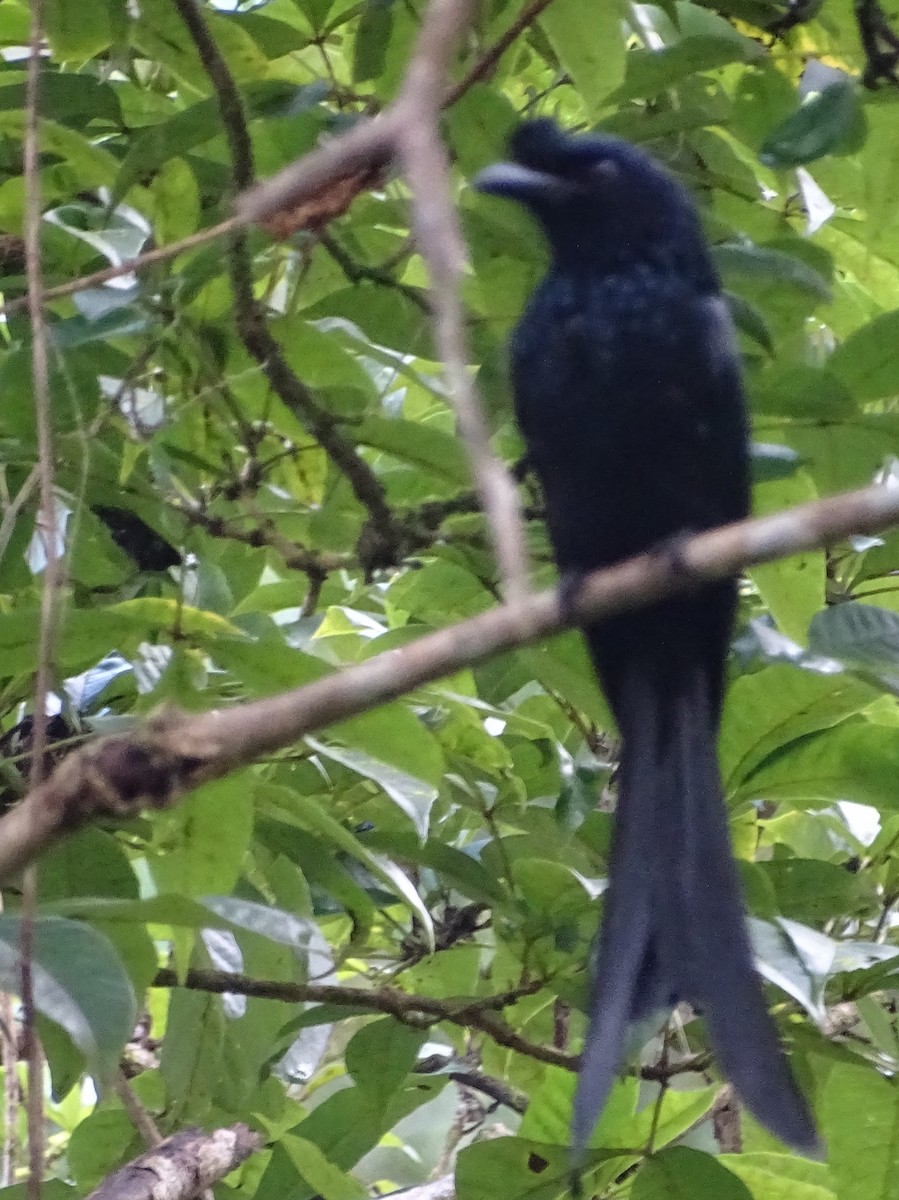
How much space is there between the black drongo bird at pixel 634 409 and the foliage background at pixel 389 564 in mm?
53

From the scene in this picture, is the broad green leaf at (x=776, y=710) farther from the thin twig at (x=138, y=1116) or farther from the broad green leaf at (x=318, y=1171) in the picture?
the thin twig at (x=138, y=1116)

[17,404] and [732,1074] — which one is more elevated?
[17,404]

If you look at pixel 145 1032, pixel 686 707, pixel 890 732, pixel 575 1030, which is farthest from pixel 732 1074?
pixel 145 1032

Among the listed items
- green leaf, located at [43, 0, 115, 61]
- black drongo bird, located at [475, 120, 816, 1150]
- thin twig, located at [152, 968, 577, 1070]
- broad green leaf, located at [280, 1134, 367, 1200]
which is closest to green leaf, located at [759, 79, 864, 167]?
black drongo bird, located at [475, 120, 816, 1150]

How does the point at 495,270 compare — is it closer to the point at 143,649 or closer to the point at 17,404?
the point at 17,404

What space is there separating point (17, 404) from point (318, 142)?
0.37m

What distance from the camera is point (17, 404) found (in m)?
1.36

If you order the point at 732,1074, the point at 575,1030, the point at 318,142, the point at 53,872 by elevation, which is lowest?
the point at 575,1030

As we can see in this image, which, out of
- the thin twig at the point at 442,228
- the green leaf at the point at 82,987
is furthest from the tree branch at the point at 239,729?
the green leaf at the point at 82,987

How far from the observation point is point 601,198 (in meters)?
1.68

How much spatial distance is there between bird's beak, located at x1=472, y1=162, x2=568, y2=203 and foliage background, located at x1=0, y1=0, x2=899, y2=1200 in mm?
40

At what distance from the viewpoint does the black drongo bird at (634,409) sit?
156 cm

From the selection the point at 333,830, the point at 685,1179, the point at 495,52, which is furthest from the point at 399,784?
the point at 495,52

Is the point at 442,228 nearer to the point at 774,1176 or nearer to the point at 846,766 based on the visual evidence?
the point at 846,766
